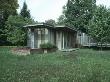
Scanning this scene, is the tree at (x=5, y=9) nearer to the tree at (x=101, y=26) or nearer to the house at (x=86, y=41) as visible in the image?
the house at (x=86, y=41)

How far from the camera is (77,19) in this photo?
42.7 meters

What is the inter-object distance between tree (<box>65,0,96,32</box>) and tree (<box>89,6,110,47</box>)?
9118 millimetres

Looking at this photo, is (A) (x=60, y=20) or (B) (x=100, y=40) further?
(A) (x=60, y=20)

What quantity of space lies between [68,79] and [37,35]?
850 inches

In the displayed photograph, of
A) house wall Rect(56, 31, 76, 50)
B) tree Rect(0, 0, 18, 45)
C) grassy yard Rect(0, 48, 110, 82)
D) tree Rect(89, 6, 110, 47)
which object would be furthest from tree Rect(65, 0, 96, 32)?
grassy yard Rect(0, 48, 110, 82)

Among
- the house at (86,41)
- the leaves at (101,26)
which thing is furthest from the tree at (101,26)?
the house at (86,41)

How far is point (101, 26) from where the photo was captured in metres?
31.8

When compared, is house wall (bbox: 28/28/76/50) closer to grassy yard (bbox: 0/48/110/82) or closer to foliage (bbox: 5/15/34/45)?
foliage (bbox: 5/15/34/45)

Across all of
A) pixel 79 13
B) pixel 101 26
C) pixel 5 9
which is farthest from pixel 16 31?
pixel 5 9

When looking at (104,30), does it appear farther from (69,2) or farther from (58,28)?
(69,2)

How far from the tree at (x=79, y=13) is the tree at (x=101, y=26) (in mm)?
9118

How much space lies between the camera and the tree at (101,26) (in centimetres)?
3156

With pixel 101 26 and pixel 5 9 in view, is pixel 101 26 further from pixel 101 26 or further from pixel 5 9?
pixel 5 9

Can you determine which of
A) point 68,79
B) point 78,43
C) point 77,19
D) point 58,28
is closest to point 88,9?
point 77,19
